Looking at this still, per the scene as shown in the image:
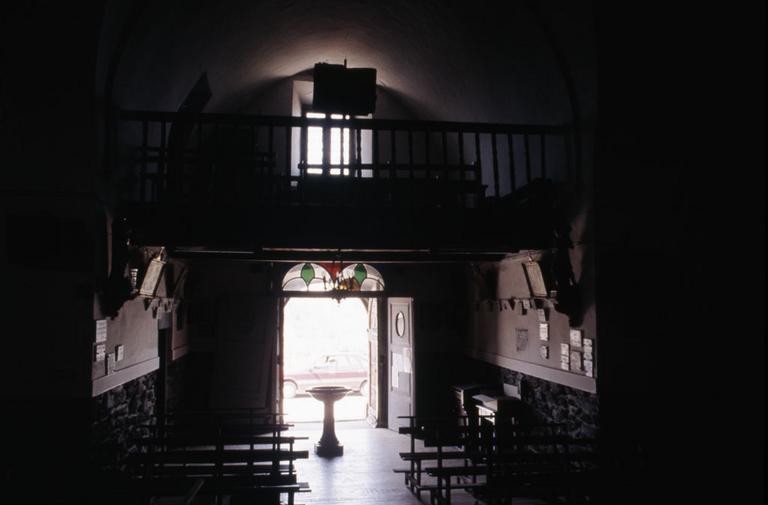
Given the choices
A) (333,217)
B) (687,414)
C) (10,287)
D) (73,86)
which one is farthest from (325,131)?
(687,414)

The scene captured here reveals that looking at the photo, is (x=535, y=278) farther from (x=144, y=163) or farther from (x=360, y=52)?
(x=360, y=52)

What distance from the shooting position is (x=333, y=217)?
6.42 metres

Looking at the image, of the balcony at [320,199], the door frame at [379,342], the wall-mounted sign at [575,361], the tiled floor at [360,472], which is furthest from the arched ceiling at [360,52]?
the tiled floor at [360,472]

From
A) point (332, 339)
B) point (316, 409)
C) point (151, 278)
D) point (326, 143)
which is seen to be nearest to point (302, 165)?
point (326, 143)

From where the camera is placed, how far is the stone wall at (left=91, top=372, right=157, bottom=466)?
5.53 meters

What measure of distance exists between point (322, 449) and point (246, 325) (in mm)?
2721

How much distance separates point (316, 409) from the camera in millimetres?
13789

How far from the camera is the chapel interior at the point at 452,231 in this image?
538 centimetres

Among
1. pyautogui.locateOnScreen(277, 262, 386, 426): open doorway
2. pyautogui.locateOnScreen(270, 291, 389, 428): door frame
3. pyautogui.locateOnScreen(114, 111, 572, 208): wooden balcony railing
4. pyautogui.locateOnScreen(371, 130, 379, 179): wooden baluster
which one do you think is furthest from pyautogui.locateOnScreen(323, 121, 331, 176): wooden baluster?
pyautogui.locateOnScreen(270, 291, 389, 428): door frame

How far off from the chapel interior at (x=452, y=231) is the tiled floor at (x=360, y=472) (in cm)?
9

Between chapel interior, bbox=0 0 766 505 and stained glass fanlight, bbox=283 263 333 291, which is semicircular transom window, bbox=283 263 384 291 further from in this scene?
chapel interior, bbox=0 0 766 505

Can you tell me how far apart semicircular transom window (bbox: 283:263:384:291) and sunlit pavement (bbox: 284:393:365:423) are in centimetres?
263

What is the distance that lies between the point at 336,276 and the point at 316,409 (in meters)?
4.68

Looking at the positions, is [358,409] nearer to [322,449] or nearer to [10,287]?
[322,449]
